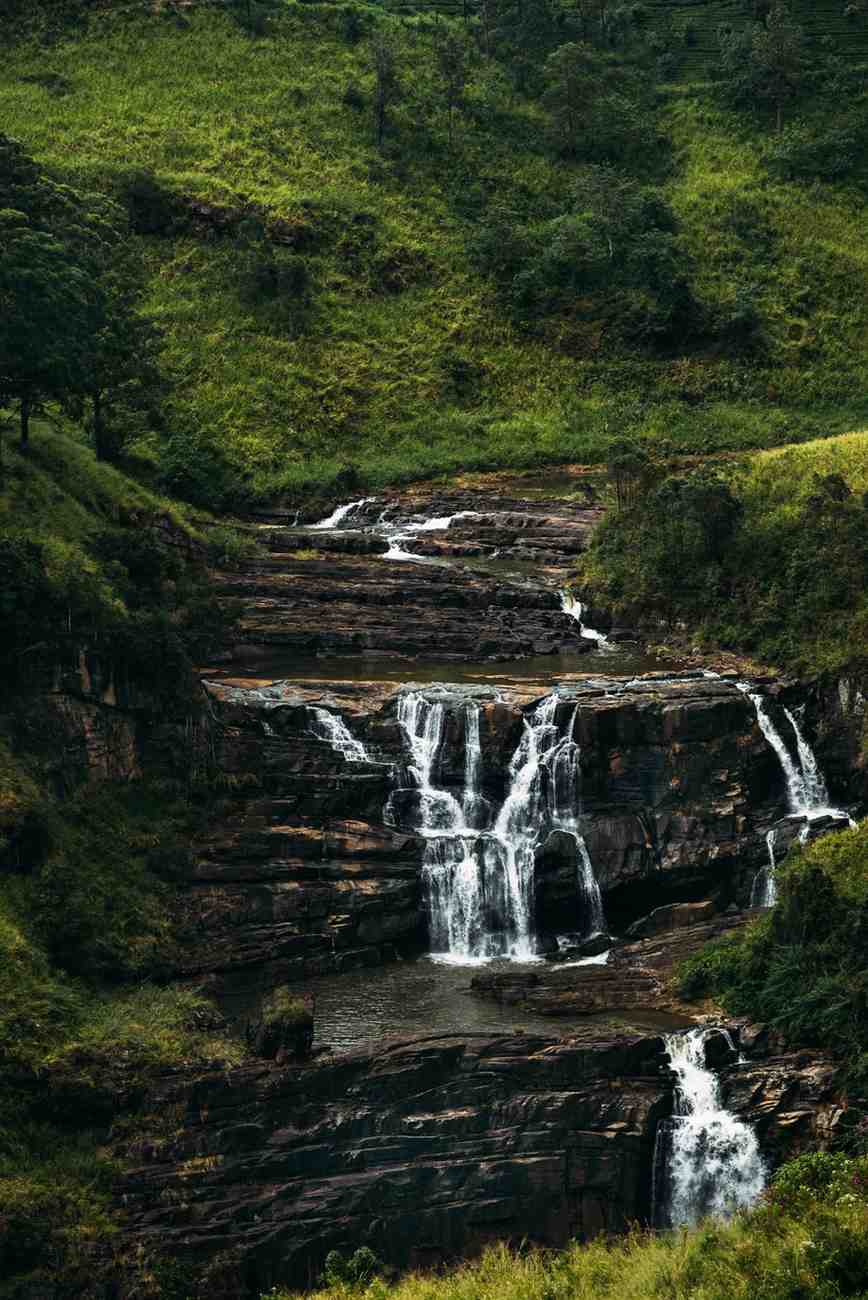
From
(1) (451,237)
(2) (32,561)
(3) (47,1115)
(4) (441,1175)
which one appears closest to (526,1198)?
(4) (441,1175)

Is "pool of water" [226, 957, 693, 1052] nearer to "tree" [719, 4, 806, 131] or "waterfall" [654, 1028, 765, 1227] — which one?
"waterfall" [654, 1028, 765, 1227]

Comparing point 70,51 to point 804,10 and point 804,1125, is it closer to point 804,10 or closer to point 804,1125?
point 804,10

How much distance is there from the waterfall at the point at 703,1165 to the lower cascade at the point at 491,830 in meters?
7.69

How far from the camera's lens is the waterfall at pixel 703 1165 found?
86.4ft

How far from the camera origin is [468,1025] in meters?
29.2

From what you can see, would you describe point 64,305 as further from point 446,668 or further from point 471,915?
point 471,915

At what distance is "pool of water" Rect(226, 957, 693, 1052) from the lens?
28.7m

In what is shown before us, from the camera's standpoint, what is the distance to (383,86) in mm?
90125

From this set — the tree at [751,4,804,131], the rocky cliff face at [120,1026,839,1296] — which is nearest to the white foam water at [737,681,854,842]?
the rocky cliff face at [120,1026,839,1296]

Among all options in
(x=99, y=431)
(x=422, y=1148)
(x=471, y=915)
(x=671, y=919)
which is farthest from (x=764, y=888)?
(x=99, y=431)

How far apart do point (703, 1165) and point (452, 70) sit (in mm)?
84134

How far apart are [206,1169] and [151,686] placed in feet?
49.2

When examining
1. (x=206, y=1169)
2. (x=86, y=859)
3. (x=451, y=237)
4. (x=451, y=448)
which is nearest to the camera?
(x=206, y=1169)

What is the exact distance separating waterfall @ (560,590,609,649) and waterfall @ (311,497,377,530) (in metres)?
14.7
